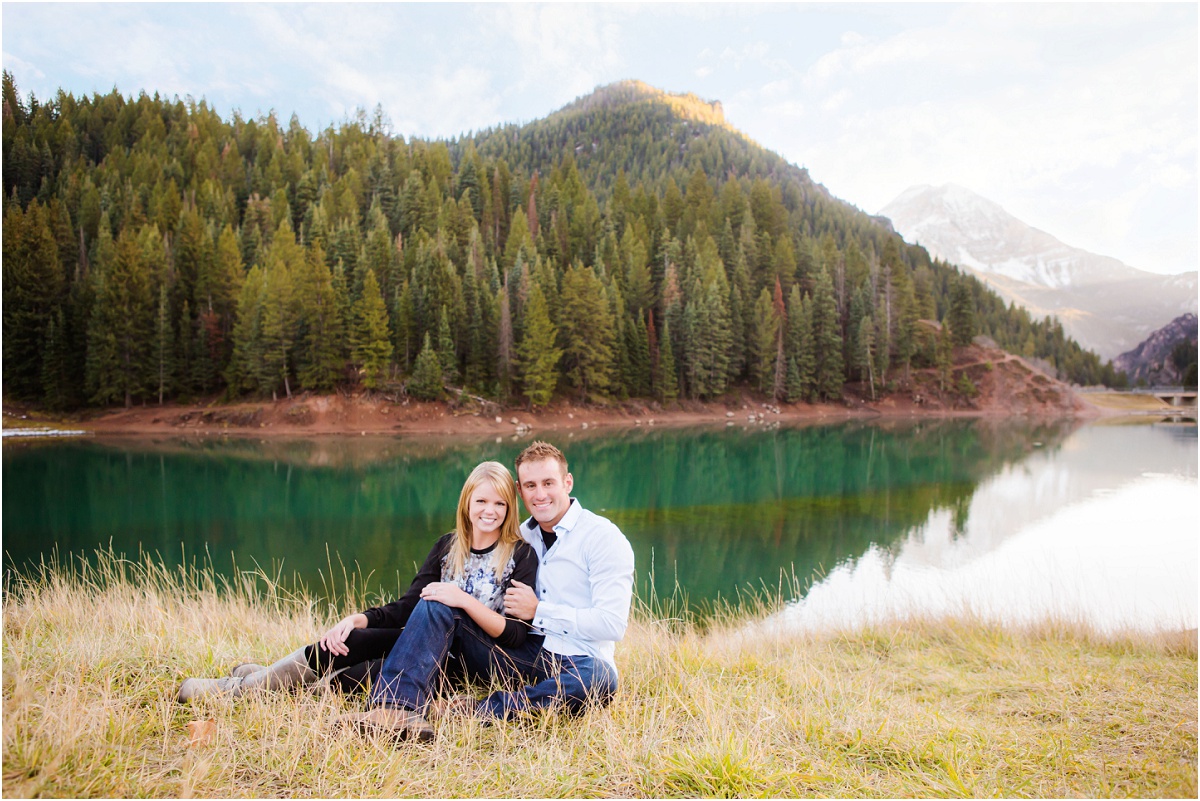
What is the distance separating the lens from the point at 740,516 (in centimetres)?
1873

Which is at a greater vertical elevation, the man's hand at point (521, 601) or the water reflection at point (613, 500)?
the man's hand at point (521, 601)

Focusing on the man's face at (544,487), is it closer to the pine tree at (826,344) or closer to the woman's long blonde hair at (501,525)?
the woman's long blonde hair at (501,525)

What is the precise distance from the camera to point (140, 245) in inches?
2005

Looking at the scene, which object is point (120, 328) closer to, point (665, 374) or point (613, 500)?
point (665, 374)

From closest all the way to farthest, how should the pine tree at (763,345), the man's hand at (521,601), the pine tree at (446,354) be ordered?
the man's hand at (521,601), the pine tree at (446,354), the pine tree at (763,345)

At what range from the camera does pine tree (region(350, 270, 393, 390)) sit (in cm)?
4562

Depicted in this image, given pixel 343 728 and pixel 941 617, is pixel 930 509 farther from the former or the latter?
pixel 343 728

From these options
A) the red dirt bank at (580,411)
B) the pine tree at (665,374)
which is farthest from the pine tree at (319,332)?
the pine tree at (665,374)

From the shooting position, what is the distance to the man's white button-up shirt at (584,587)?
3988 mm

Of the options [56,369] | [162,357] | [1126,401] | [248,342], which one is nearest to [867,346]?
[1126,401]

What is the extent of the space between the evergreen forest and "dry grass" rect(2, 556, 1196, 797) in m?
42.3

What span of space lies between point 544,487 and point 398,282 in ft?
168

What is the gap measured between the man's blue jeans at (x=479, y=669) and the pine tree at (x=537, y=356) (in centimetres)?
4358

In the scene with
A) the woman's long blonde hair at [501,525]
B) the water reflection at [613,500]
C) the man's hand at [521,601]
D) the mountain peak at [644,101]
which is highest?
the mountain peak at [644,101]
